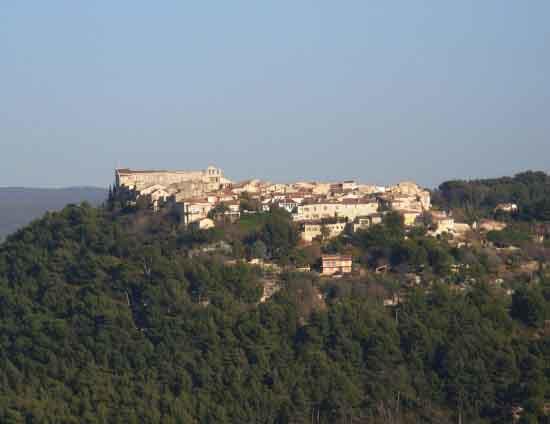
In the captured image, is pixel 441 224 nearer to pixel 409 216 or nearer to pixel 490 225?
pixel 409 216

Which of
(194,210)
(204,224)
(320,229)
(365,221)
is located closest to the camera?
(204,224)

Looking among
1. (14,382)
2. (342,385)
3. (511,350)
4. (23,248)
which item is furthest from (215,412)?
(23,248)

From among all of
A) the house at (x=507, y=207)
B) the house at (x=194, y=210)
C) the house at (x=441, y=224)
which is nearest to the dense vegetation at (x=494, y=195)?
the house at (x=507, y=207)

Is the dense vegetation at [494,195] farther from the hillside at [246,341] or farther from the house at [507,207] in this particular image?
the hillside at [246,341]

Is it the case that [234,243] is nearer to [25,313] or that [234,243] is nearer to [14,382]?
[25,313]

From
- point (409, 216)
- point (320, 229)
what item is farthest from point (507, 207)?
point (320, 229)

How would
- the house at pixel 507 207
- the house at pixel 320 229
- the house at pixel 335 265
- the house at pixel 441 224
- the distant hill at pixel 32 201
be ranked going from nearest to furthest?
1. the house at pixel 335 265
2. the house at pixel 320 229
3. the house at pixel 441 224
4. the house at pixel 507 207
5. the distant hill at pixel 32 201
